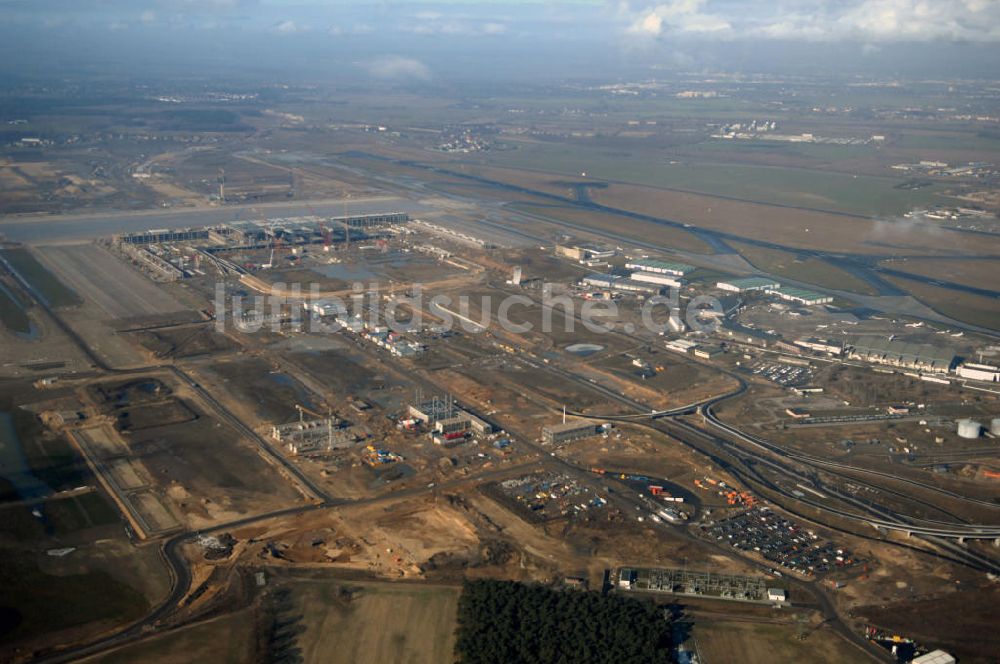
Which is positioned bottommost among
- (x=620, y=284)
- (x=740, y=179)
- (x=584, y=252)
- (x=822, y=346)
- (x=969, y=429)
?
(x=969, y=429)

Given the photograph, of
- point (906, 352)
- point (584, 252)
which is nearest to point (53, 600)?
point (906, 352)

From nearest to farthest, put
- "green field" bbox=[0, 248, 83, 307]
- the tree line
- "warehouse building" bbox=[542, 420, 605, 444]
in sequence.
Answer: the tree line, "warehouse building" bbox=[542, 420, 605, 444], "green field" bbox=[0, 248, 83, 307]

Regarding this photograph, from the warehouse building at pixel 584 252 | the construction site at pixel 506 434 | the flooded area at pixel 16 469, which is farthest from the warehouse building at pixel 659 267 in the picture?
the flooded area at pixel 16 469

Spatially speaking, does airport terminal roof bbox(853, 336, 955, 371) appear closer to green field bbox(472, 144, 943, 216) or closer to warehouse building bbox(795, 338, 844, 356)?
warehouse building bbox(795, 338, 844, 356)

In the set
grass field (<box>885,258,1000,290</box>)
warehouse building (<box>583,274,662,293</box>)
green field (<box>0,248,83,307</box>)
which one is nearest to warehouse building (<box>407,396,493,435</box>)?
warehouse building (<box>583,274,662,293</box>)

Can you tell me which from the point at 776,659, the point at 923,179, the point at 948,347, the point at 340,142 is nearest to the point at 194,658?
the point at 776,659

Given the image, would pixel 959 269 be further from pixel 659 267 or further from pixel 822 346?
pixel 822 346

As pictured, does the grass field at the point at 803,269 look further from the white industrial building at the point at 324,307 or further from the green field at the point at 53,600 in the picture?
the green field at the point at 53,600

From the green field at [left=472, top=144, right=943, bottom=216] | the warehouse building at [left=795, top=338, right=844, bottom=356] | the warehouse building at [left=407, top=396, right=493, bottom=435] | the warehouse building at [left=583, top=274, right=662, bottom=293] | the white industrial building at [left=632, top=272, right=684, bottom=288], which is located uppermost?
the green field at [left=472, top=144, right=943, bottom=216]
